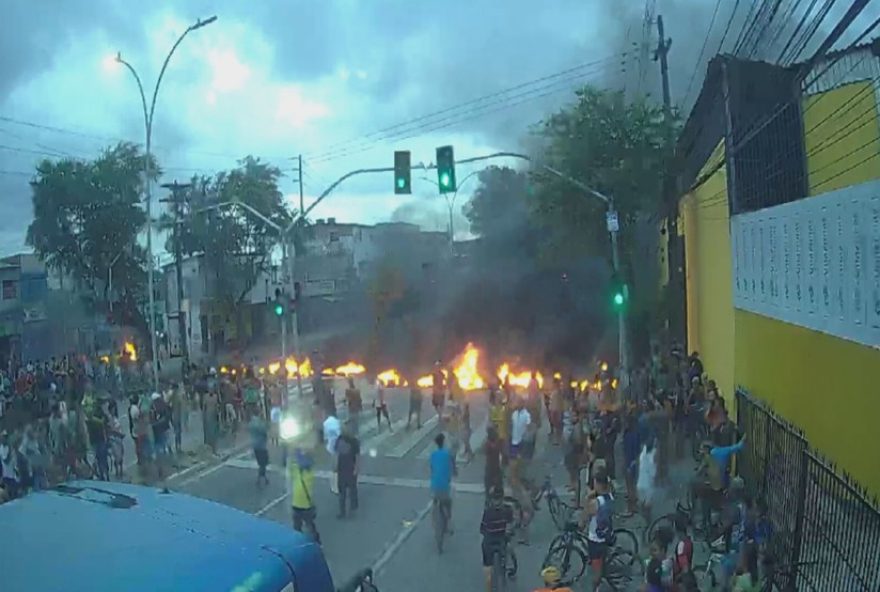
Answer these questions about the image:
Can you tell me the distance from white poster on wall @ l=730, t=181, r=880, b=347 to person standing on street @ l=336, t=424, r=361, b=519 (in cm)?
650

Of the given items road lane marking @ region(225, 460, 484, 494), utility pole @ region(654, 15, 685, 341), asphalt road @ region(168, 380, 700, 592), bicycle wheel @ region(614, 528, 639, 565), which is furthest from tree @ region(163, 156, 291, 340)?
bicycle wheel @ region(614, 528, 639, 565)

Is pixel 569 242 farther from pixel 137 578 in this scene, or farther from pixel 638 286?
pixel 137 578

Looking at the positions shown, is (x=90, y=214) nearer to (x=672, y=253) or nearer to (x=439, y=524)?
(x=672, y=253)

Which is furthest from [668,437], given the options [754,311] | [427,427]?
[427,427]

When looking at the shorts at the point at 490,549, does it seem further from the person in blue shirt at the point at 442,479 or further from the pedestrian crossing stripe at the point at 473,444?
the pedestrian crossing stripe at the point at 473,444

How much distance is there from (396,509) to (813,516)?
771 centimetres

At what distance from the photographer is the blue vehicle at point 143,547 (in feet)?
10.1

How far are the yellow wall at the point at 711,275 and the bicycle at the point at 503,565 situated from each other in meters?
8.98

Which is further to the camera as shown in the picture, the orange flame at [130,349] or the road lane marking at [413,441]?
the orange flame at [130,349]

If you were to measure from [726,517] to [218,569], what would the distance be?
9.35m

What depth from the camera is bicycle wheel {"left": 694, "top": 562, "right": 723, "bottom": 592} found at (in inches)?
414

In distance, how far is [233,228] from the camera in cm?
4688

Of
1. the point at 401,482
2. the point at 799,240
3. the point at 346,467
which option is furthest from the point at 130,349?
the point at 799,240

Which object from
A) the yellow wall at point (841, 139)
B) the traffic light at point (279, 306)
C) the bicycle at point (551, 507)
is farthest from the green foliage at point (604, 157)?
the bicycle at point (551, 507)
